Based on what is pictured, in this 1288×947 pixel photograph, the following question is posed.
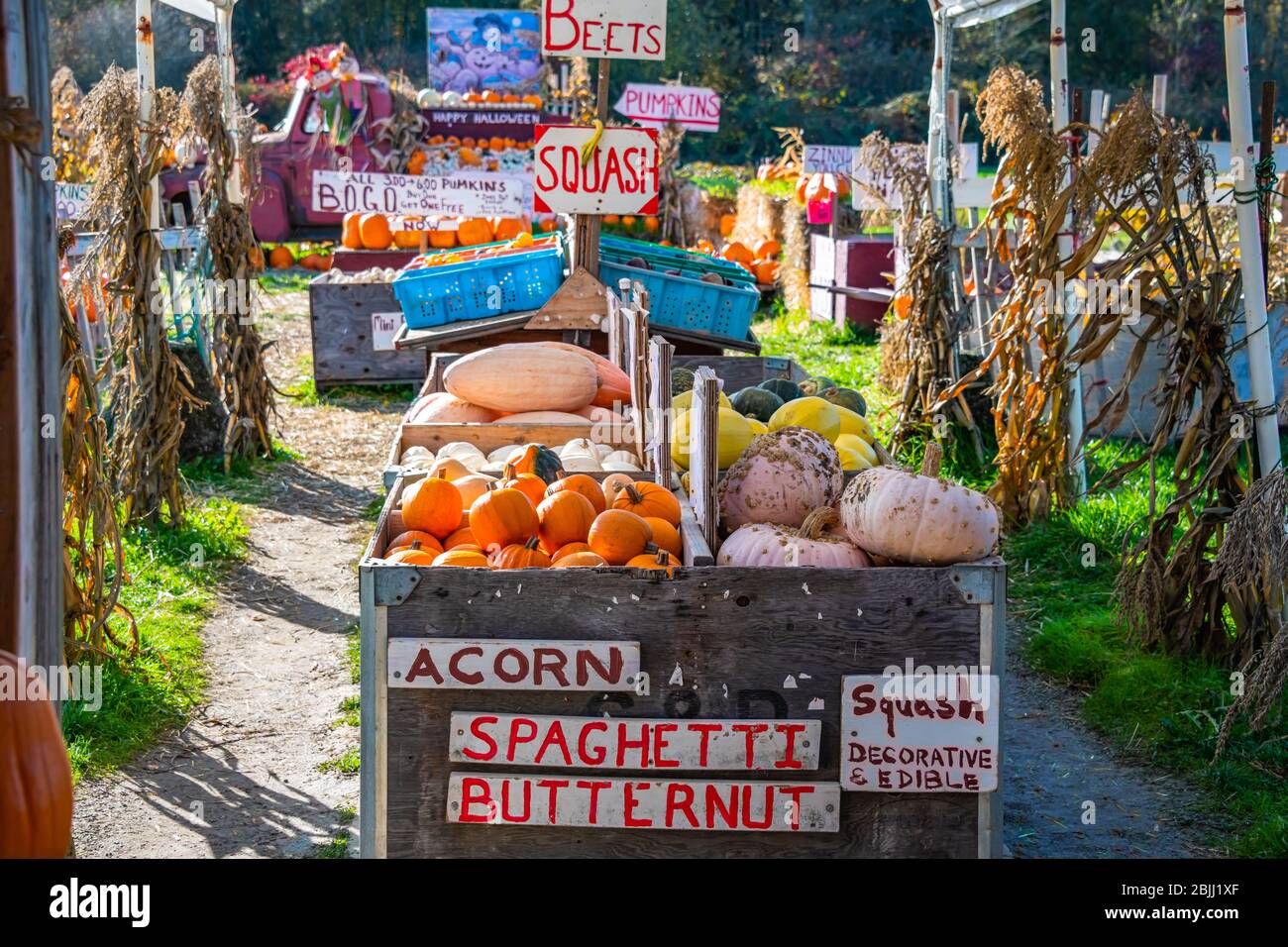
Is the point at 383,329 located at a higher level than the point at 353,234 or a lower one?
lower

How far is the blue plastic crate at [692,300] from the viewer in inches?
314

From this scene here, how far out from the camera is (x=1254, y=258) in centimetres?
460

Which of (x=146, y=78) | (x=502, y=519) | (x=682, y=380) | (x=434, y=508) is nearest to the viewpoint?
(x=502, y=519)

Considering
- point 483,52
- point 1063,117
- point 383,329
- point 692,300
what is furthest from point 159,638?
point 483,52

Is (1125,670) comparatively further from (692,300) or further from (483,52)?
(483,52)

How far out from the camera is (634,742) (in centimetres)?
307

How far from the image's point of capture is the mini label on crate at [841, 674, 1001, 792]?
306cm

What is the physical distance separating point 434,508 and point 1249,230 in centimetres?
285

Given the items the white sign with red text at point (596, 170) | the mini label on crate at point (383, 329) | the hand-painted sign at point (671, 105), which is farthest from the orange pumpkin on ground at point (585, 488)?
the hand-painted sign at point (671, 105)

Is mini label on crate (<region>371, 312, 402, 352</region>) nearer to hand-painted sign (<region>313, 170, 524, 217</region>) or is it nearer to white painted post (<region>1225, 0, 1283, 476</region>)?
hand-painted sign (<region>313, 170, 524, 217</region>)
